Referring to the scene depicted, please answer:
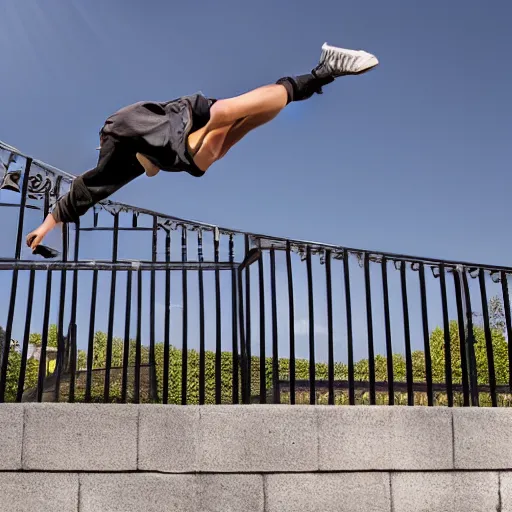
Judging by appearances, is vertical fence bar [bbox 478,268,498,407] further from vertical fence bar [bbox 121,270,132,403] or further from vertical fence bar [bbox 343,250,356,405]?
vertical fence bar [bbox 121,270,132,403]

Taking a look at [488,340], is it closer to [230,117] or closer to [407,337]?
[407,337]

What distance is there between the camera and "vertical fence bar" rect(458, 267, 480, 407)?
201 inches

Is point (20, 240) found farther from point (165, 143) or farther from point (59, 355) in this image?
point (165, 143)

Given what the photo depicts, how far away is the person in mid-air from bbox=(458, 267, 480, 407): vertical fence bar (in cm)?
200

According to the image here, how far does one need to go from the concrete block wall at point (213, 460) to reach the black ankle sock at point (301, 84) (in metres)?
2.54

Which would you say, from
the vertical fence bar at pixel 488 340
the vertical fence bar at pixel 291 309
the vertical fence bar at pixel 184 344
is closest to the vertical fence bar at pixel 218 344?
the vertical fence bar at pixel 184 344

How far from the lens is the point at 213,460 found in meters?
4.39

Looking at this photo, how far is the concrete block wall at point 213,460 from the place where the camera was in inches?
172

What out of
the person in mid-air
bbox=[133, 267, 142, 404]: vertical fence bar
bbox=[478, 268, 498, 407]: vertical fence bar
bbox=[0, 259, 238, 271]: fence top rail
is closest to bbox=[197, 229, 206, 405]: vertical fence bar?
bbox=[0, 259, 238, 271]: fence top rail

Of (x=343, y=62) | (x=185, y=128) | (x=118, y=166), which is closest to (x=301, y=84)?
(x=343, y=62)

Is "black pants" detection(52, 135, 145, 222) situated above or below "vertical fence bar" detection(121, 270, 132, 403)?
above

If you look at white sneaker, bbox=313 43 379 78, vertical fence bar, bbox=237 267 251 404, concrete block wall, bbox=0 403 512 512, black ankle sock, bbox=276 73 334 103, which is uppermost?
white sneaker, bbox=313 43 379 78

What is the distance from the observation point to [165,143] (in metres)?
5.03

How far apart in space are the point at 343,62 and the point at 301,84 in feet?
1.28
